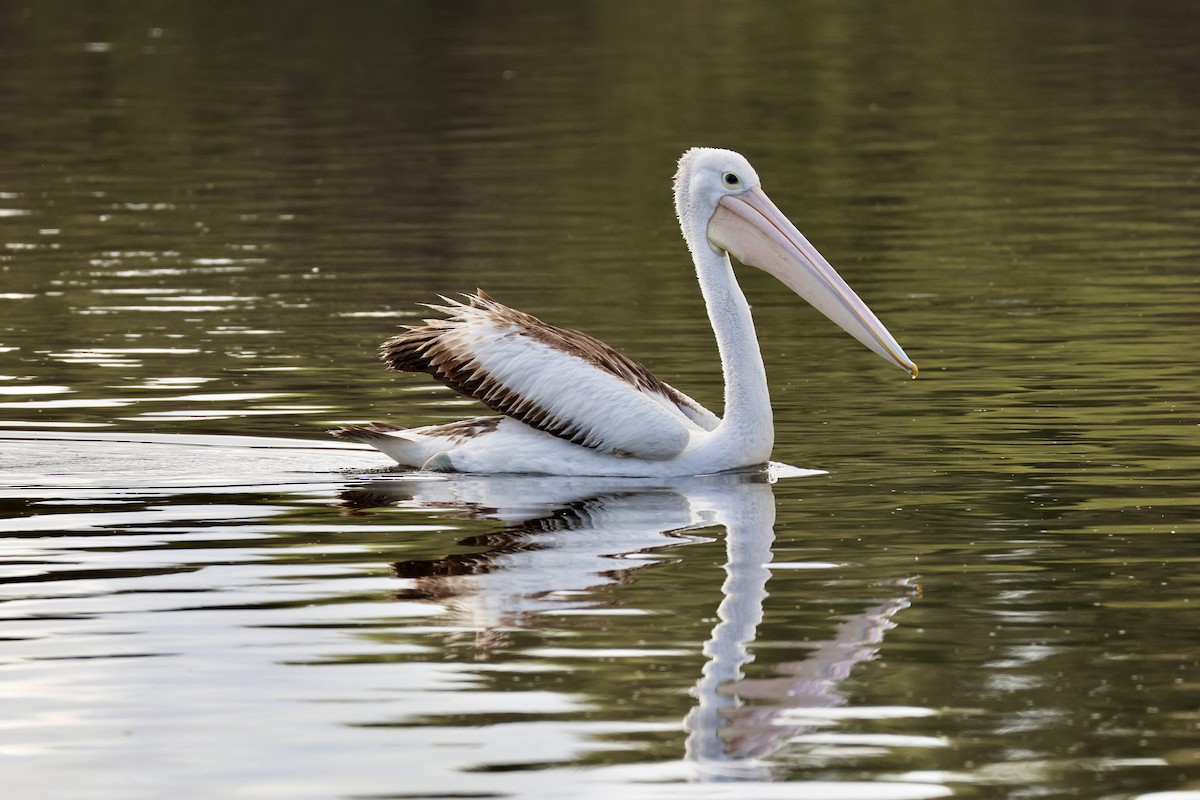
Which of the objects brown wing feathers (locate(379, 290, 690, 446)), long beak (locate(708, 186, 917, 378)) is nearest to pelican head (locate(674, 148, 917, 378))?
long beak (locate(708, 186, 917, 378))

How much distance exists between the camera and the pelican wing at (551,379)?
9.05 metres

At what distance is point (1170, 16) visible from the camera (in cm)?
4516

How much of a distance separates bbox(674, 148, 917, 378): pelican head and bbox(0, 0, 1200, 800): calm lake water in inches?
27.3

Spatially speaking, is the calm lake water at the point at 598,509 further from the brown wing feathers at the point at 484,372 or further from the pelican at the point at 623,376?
the brown wing feathers at the point at 484,372

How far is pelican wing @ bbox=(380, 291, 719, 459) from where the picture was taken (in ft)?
29.7

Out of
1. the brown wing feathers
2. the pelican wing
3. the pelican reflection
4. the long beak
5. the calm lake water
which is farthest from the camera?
the long beak

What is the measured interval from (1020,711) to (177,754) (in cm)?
212

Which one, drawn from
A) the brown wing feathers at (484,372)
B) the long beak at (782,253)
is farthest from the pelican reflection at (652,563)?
the long beak at (782,253)

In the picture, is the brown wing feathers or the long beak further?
the long beak

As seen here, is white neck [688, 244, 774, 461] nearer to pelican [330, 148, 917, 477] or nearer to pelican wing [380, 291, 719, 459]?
pelican [330, 148, 917, 477]

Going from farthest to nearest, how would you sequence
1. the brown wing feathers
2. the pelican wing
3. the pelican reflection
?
the brown wing feathers, the pelican wing, the pelican reflection

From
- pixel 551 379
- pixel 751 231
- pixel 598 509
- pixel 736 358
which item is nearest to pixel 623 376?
pixel 551 379

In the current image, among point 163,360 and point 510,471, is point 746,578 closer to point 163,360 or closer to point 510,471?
point 510,471

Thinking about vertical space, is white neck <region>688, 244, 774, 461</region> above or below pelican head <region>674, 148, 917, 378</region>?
below
